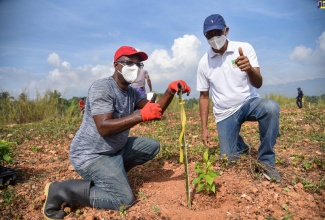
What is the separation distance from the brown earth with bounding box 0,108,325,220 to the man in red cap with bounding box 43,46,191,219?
0.46ft

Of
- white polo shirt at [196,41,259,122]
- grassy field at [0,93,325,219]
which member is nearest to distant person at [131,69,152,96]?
grassy field at [0,93,325,219]

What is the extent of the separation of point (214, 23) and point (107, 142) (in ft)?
5.77

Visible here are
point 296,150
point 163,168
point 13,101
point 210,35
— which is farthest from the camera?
point 13,101

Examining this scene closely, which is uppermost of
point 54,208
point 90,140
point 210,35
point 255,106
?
point 210,35

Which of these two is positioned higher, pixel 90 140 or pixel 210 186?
pixel 90 140

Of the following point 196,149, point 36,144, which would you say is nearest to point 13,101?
point 36,144

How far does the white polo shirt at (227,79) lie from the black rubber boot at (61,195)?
179cm

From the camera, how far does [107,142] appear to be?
2617 mm

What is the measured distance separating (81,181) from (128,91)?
100cm

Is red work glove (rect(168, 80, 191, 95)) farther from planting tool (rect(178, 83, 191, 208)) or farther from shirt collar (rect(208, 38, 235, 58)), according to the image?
shirt collar (rect(208, 38, 235, 58))

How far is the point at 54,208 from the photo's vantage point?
2404 mm

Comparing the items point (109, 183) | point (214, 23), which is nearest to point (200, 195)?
point (109, 183)

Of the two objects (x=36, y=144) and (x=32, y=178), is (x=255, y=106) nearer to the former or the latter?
(x=32, y=178)

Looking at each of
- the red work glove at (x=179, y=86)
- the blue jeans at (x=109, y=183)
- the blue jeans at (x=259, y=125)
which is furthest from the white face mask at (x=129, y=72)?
the blue jeans at (x=259, y=125)
